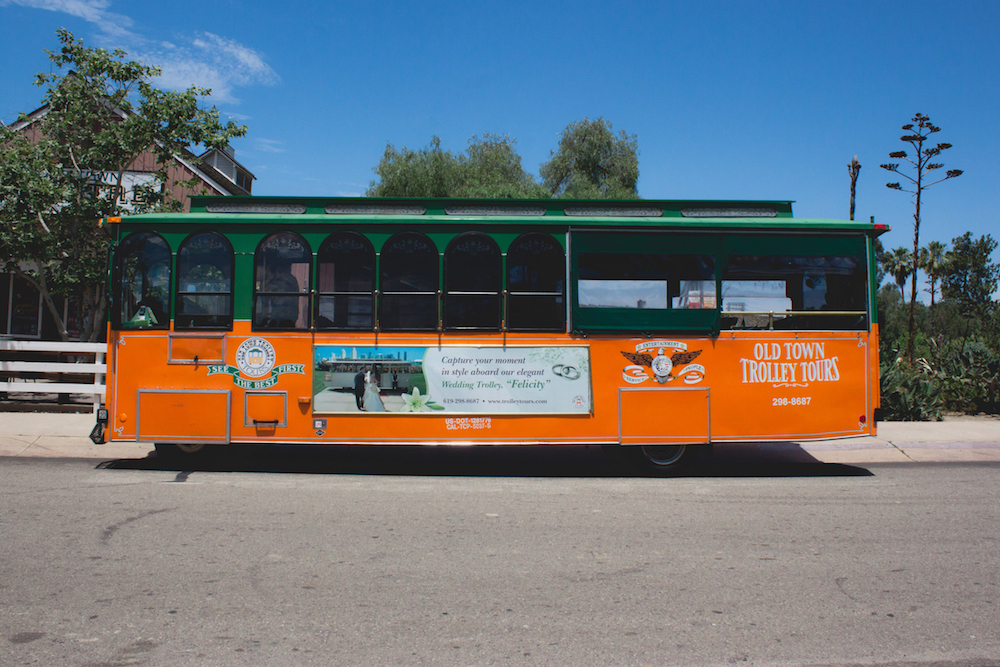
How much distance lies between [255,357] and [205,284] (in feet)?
3.45

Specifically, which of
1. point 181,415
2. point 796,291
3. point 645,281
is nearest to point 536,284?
point 645,281

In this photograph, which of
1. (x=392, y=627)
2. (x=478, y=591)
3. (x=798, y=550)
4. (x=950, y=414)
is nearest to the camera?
(x=392, y=627)

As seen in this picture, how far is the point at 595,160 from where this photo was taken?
1369 inches

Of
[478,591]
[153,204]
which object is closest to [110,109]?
[153,204]

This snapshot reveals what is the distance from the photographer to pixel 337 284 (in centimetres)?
779

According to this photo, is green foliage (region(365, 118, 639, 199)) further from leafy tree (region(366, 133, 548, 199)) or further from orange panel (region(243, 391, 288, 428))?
orange panel (region(243, 391, 288, 428))

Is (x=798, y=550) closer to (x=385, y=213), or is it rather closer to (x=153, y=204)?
(x=385, y=213)

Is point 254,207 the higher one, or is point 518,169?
point 518,169

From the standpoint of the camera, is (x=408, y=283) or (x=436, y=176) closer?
(x=408, y=283)

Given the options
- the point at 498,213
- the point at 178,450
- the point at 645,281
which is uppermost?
the point at 498,213

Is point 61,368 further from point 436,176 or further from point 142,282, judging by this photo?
point 436,176

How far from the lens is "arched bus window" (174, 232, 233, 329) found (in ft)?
25.5

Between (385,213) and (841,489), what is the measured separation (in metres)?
6.05

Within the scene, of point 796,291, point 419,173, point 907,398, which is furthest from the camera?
point 419,173
